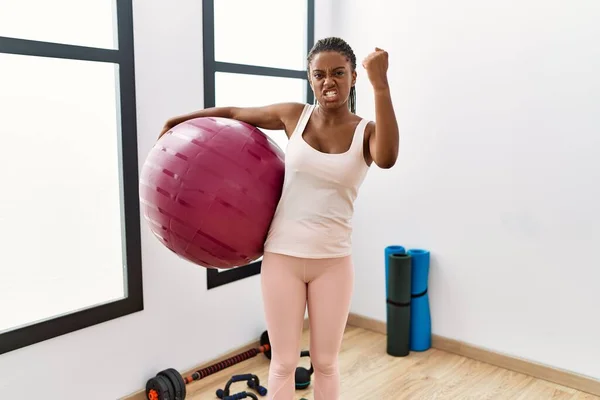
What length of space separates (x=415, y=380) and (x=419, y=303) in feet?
1.46

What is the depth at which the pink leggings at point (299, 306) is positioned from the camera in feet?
5.47

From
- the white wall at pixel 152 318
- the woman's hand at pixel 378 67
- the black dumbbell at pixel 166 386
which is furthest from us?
the black dumbbell at pixel 166 386

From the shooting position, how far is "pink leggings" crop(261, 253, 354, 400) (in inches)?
65.6

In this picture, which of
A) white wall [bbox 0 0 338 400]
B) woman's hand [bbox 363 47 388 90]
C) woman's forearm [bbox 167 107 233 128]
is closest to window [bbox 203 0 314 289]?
white wall [bbox 0 0 338 400]

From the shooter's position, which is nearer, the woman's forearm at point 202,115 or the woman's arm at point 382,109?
the woman's arm at point 382,109

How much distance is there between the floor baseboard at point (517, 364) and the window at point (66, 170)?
63.5 inches

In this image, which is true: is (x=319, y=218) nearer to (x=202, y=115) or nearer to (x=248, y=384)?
(x=202, y=115)

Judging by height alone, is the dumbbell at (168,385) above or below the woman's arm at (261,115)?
below

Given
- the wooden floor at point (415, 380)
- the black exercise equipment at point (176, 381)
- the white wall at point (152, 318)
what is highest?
the white wall at point (152, 318)

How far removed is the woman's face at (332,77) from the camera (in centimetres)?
163

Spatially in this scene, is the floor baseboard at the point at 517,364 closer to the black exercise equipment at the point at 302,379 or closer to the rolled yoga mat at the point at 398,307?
the rolled yoga mat at the point at 398,307

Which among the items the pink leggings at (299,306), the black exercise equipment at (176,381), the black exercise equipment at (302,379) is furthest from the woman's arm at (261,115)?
the black exercise equipment at (302,379)

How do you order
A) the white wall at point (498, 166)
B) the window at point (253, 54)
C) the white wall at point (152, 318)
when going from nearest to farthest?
the white wall at point (152, 318) < the white wall at point (498, 166) < the window at point (253, 54)

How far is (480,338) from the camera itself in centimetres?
283
